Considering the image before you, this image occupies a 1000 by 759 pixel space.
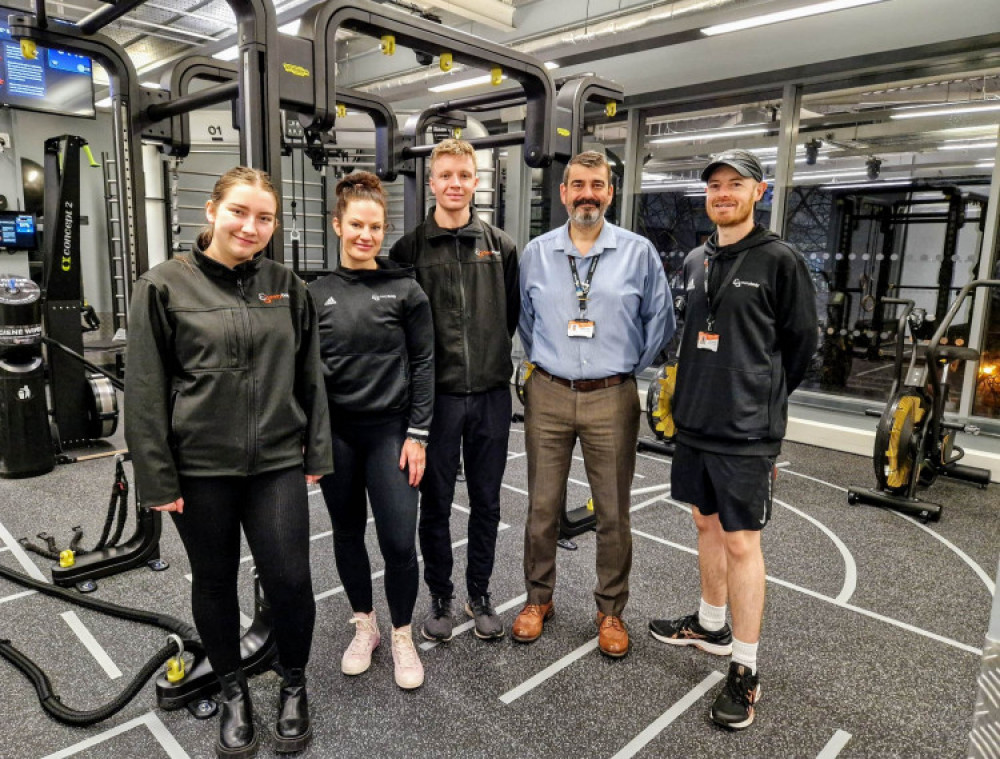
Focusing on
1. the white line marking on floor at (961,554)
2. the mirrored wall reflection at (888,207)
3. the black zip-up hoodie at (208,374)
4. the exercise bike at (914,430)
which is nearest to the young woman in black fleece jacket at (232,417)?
the black zip-up hoodie at (208,374)

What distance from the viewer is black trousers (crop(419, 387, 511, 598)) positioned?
2.52 meters

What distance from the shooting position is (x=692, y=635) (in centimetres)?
268

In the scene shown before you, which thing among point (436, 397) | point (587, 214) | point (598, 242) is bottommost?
point (436, 397)

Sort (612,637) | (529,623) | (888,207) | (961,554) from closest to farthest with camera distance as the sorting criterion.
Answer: (612,637)
(529,623)
(961,554)
(888,207)

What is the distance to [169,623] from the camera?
2.65 meters

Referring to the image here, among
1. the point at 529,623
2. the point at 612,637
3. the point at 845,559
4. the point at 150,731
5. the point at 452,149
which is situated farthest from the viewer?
the point at 845,559

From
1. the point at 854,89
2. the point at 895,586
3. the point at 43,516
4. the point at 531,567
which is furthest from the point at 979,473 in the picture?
the point at 43,516

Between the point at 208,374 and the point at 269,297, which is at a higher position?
the point at 269,297

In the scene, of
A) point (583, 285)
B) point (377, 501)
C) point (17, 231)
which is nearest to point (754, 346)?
point (583, 285)

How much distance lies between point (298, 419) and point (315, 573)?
1566 mm

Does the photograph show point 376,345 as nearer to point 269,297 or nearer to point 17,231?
point 269,297

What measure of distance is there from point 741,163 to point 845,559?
Answer: 8.04ft

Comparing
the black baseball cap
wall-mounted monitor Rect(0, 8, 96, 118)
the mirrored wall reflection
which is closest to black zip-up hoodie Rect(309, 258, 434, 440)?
the black baseball cap

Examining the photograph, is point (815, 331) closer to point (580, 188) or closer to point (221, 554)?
point (580, 188)
